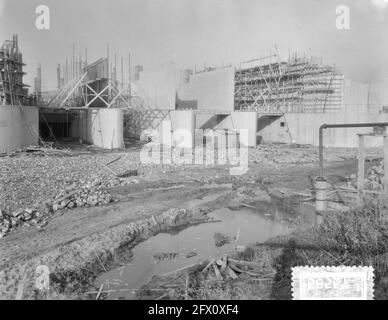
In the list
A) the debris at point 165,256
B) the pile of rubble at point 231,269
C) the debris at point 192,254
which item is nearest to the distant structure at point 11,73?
the debris at point 165,256

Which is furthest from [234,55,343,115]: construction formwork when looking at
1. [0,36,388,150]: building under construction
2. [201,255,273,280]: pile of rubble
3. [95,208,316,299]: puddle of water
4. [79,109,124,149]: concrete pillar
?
[201,255,273,280]: pile of rubble

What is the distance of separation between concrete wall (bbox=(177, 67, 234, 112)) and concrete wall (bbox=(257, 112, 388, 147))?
4.44 meters

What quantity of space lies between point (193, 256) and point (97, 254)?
196cm

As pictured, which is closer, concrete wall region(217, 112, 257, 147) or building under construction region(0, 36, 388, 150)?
building under construction region(0, 36, 388, 150)

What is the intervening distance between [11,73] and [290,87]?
23.9 meters

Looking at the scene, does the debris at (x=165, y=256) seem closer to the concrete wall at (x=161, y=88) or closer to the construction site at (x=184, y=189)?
the construction site at (x=184, y=189)

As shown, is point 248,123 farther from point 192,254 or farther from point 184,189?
point 192,254

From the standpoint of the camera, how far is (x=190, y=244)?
8836 millimetres

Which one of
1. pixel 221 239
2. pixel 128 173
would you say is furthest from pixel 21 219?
pixel 128 173

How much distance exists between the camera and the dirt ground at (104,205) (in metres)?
6.96

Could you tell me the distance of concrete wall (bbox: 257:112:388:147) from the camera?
29031 millimetres

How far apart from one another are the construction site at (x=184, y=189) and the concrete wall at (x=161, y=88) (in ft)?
0.30

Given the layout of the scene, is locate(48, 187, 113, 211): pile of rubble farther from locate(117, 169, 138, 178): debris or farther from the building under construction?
the building under construction
